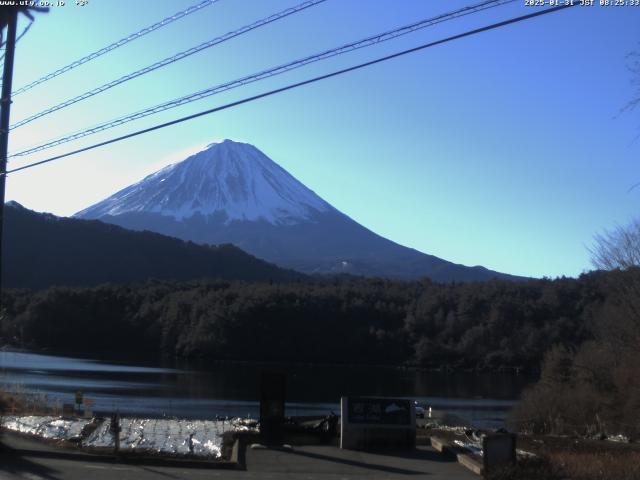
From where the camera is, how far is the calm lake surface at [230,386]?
44688mm

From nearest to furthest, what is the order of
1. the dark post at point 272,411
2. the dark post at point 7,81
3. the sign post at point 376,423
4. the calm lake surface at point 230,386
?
1. the dark post at point 7,81
2. the sign post at point 376,423
3. the dark post at point 272,411
4. the calm lake surface at point 230,386

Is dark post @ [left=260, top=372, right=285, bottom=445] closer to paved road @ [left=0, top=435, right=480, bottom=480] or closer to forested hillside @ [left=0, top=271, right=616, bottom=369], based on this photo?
paved road @ [left=0, top=435, right=480, bottom=480]

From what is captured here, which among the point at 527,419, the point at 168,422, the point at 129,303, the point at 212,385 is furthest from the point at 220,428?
the point at 129,303

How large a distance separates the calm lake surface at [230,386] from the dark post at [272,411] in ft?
72.7

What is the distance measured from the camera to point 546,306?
85562mm

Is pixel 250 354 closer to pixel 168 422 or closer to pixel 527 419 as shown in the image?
pixel 527 419

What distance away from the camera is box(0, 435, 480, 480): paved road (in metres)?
11.6

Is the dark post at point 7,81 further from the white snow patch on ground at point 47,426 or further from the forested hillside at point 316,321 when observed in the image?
the forested hillside at point 316,321

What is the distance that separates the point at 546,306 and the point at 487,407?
33.1 metres

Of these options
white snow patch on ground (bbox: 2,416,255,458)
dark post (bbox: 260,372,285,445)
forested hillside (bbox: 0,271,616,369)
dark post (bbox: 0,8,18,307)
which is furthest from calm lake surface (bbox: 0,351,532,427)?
dark post (bbox: 0,8,18,307)

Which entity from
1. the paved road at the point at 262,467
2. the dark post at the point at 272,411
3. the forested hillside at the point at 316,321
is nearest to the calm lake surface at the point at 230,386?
the forested hillside at the point at 316,321

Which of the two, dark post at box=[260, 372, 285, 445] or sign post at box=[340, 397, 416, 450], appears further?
dark post at box=[260, 372, 285, 445]

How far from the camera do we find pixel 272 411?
49.4ft

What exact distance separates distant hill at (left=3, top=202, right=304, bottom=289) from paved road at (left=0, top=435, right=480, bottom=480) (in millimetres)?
107102
